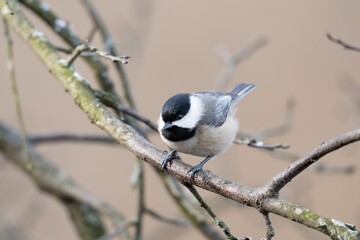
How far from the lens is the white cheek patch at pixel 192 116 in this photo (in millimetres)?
1341

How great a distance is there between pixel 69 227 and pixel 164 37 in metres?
1.11

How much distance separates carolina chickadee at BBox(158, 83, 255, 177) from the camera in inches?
51.5

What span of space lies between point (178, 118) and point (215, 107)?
22 centimetres

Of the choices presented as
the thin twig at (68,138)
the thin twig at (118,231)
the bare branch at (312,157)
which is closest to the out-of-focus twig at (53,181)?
the thin twig at (68,138)

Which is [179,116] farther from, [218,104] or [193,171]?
[193,171]

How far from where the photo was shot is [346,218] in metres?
2.32

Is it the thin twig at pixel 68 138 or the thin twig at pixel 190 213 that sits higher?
the thin twig at pixel 68 138

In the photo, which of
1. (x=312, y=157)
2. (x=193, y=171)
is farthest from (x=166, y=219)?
(x=312, y=157)

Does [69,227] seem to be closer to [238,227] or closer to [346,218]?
[238,227]

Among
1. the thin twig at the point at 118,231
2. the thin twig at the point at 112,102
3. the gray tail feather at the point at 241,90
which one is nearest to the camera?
the thin twig at the point at 112,102

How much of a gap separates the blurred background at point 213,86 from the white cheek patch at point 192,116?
0.95 m

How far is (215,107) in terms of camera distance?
1.51m

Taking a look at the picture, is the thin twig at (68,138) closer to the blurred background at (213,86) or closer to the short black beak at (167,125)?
the blurred background at (213,86)

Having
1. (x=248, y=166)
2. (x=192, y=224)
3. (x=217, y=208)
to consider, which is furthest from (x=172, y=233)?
(x=192, y=224)
